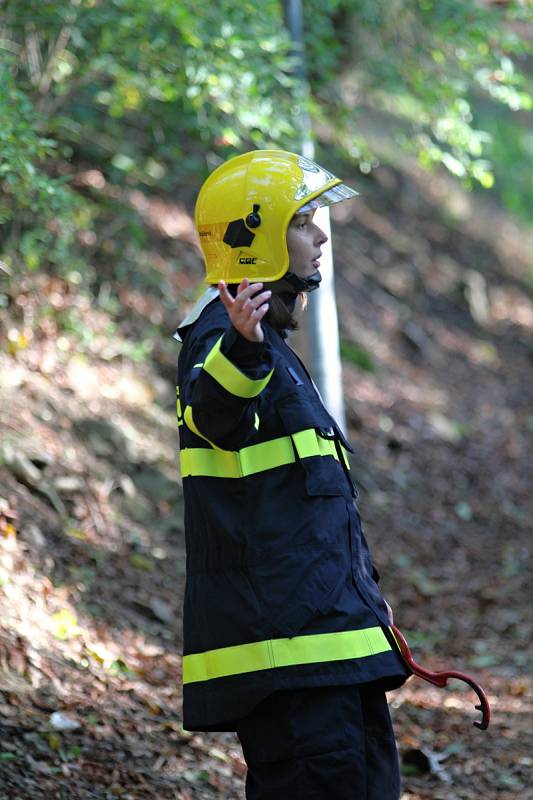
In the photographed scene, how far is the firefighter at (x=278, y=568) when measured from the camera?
2.84 metres

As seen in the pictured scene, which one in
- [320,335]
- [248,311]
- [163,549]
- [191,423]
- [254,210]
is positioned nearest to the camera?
[248,311]

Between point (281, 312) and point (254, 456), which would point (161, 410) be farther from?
point (254, 456)

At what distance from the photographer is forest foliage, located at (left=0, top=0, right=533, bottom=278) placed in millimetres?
5730

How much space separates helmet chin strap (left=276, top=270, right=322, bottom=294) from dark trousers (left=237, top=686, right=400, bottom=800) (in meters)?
1.13

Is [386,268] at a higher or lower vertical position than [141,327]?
lower

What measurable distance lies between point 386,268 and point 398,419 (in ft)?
13.2

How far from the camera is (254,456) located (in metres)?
2.90

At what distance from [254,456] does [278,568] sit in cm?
31

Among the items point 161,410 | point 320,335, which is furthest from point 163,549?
point 320,335

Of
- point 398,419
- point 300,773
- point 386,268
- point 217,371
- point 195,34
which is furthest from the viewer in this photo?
point 386,268

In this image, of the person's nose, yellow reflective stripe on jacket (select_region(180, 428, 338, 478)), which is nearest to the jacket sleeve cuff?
yellow reflective stripe on jacket (select_region(180, 428, 338, 478))

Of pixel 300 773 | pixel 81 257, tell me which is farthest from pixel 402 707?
pixel 81 257

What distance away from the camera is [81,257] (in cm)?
800

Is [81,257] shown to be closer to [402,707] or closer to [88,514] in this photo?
[88,514]
